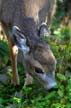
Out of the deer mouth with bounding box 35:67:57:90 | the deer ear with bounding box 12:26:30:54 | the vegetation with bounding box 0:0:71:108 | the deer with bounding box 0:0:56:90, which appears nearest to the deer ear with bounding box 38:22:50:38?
the deer with bounding box 0:0:56:90

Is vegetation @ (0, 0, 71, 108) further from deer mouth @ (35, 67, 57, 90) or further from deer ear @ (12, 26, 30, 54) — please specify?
deer ear @ (12, 26, 30, 54)

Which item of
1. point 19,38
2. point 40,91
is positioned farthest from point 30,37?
point 40,91

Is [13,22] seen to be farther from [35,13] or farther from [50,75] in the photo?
[50,75]

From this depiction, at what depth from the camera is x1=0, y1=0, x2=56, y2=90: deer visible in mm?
7152

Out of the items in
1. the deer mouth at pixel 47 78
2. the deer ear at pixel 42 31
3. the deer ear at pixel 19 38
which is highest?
the deer ear at pixel 42 31

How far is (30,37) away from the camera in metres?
7.34

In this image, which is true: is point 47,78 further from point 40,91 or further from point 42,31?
point 42,31

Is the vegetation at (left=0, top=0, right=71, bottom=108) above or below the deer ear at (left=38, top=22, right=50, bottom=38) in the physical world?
below

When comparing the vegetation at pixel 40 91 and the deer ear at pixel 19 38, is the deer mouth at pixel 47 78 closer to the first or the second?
the vegetation at pixel 40 91

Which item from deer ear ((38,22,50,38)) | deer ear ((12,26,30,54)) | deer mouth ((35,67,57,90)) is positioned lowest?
deer mouth ((35,67,57,90))

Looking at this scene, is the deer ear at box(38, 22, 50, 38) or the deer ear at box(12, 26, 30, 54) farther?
the deer ear at box(38, 22, 50, 38)

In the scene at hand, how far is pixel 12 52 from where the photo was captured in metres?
8.51

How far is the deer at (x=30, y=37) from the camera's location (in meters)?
7.15

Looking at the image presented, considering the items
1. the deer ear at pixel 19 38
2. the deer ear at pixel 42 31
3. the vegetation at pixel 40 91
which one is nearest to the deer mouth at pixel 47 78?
the vegetation at pixel 40 91
